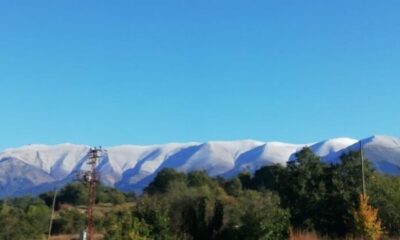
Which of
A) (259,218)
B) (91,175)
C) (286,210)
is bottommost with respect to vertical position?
(259,218)

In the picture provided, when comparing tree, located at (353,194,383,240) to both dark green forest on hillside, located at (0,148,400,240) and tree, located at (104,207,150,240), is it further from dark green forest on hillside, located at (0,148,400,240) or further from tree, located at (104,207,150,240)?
tree, located at (104,207,150,240)

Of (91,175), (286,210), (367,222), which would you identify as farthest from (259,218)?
(91,175)

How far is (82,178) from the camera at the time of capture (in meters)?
24.2

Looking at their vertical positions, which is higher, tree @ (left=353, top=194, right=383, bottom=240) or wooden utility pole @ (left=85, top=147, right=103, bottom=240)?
wooden utility pole @ (left=85, top=147, right=103, bottom=240)

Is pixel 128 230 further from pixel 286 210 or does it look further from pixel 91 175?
pixel 286 210

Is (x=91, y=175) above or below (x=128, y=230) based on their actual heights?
above

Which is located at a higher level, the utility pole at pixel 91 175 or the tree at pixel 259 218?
the utility pole at pixel 91 175

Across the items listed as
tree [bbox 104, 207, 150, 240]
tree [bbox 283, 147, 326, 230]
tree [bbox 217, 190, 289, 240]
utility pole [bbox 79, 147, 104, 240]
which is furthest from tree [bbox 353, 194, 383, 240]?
utility pole [bbox 79, 147, 104, 240]

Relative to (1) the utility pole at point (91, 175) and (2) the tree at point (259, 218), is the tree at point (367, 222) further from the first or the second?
(1) the utility pole at point (91, 175)

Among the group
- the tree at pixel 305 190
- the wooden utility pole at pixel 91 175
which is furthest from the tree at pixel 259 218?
the wooden utility pole at pixel 91 175

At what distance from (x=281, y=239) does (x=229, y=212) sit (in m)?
4.80

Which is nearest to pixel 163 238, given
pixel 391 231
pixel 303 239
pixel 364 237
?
pixel 303 239

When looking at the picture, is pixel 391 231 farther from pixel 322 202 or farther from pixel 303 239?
pixel 303 239

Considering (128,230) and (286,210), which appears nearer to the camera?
(128,230)
